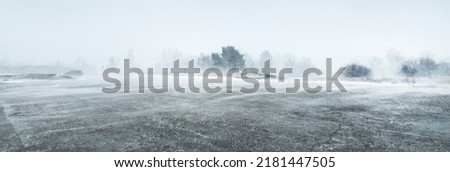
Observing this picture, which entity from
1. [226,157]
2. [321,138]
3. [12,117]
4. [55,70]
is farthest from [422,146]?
[55,70]

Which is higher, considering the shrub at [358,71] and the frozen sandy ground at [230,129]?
the shrub at [358,71]

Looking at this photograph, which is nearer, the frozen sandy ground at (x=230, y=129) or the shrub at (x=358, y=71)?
the frozen sandy ground at (x=230, y=129)

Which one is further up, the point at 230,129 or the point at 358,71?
the point at 358,71

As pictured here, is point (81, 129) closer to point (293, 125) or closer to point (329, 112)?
point (293, 125)

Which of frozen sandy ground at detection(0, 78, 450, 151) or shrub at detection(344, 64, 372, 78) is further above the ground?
shrub at detection(344, 64, 372, 78)

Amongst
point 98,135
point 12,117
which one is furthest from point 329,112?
point 12,117

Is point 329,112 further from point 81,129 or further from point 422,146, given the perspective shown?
point 81,129

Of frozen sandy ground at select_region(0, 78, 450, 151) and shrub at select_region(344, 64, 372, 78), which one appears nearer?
frozen sandy ground at select_region(0, 78, 450, 151)

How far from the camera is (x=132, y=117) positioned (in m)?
7.53

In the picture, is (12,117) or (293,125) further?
(12,117)

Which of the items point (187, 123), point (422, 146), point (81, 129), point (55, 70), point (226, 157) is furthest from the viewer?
point (55, 70)

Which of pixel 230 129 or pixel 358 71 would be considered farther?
pixel 358 71

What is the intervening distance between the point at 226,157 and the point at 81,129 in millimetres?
3741

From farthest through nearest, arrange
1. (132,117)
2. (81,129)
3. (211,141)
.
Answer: (132,117) → (81,129) → (211,141)
